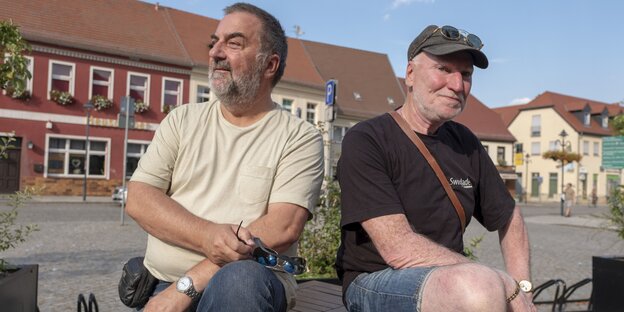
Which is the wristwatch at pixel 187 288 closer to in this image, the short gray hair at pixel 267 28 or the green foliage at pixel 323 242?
the short gray hair at pixel 267 28

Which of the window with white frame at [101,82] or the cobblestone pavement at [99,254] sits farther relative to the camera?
the window with white frame at [101,82]

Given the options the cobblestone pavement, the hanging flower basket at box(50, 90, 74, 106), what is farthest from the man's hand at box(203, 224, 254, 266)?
the hanging flower basket at box(50, 90, 74, 106)

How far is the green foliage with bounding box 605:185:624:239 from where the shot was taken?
5.30m

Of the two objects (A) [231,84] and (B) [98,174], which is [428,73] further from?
(B) [98,174]

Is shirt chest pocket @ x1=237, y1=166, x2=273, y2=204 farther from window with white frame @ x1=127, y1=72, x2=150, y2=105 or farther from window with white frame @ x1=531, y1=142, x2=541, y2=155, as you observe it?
window with white frame @ x1=531, y1=142, x2=541, y2=155

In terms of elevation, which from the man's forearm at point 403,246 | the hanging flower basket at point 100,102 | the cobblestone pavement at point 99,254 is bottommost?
the cobblestone pavement at point 99,254

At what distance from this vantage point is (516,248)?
2.53m

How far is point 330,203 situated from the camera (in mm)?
5574

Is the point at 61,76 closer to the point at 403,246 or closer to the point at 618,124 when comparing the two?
the point at 618,124

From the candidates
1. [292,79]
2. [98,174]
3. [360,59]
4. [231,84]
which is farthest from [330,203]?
[360,59]

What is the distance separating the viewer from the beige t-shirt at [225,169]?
236cm

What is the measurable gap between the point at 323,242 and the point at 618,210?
9.16 feet

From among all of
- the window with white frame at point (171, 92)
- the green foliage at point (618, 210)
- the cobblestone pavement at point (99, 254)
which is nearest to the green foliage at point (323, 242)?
the cobblestone pavement at point (99, 254)

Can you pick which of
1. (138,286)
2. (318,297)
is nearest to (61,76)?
(318,297)
